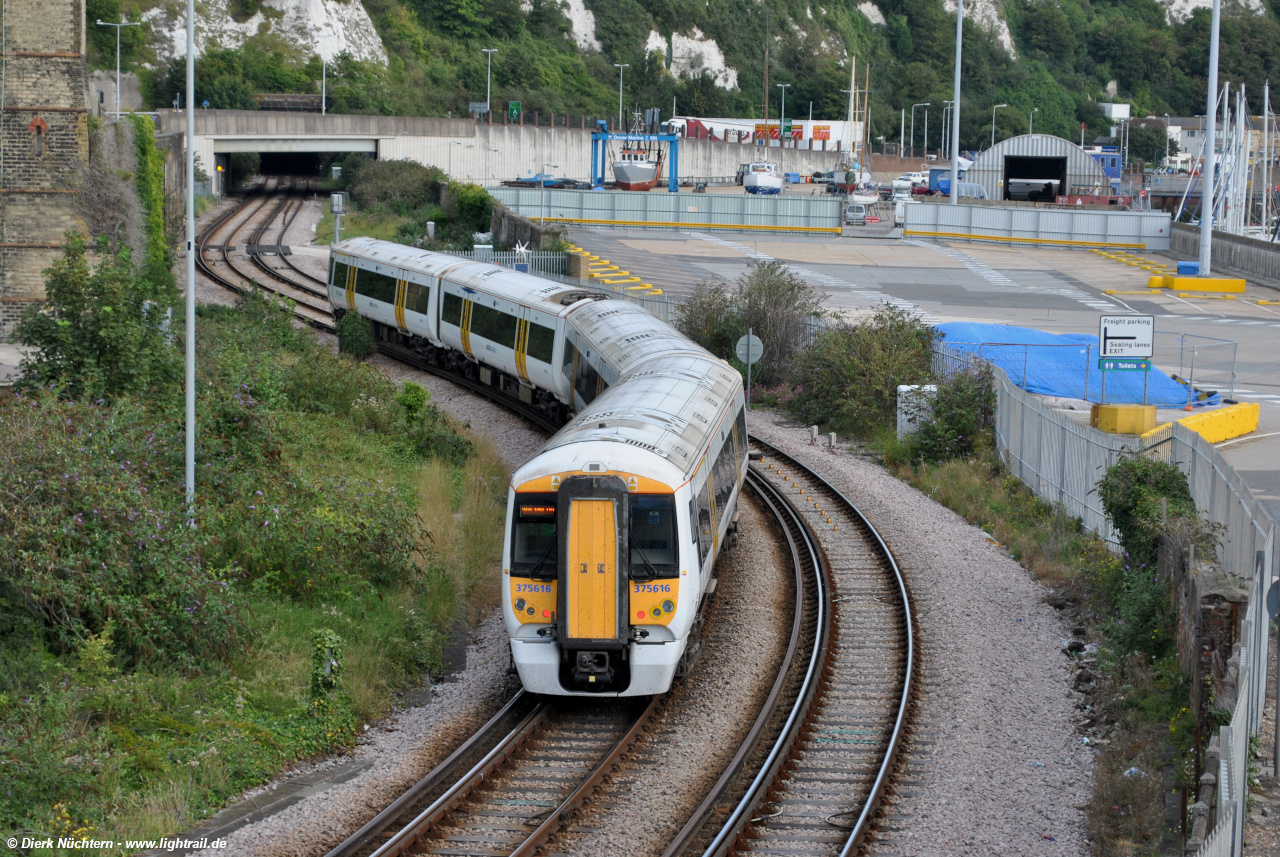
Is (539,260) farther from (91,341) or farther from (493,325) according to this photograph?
(91,341)

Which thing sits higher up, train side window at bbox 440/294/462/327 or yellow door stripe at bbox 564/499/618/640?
train side window at bbox 440/294/462/327

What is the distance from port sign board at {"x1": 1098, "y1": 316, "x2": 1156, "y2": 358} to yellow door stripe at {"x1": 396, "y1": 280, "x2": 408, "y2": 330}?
1680 centimetres

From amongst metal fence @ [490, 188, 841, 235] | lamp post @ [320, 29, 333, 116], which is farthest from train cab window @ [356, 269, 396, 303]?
lamp post @ [320, 29, 333, 116]

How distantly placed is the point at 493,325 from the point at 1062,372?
1229 cm

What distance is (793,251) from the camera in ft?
183

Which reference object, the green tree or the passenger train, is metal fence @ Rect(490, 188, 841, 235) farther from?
the passenger train

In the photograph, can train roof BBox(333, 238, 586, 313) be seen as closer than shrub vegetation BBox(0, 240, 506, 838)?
No

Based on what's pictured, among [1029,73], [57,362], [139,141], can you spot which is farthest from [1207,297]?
[1029,73]

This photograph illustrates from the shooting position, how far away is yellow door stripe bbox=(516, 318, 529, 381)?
25719 mm

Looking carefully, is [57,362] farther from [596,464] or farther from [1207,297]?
[1207,297]

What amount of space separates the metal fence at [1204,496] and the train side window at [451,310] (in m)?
10.9

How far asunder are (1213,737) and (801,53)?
13641cm

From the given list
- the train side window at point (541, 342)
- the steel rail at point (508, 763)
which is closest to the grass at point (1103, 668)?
the steel rail at point (508, 763)

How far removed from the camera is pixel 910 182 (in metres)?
98.2
